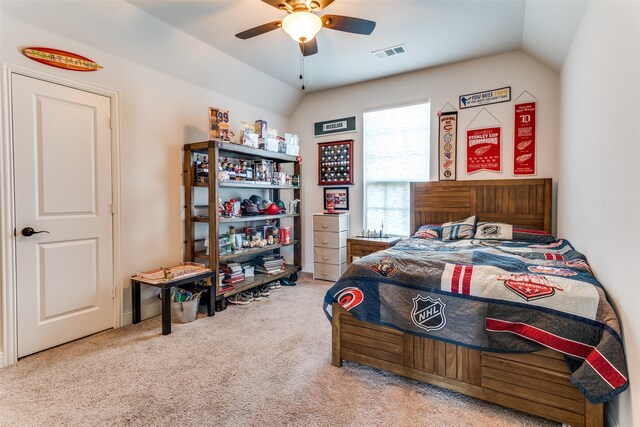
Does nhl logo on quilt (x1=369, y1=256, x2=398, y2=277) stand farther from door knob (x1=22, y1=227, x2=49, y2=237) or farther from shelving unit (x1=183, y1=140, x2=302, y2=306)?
door knob (x1=22, y1=227, x2=49, y2=237)

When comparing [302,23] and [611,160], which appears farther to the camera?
[302,23]

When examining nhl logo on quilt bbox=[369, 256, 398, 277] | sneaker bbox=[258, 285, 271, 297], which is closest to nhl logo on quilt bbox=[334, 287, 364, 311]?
nhl logo on quilt bbox=[369, 256, 398, 277]

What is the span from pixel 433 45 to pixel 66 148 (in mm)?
3666

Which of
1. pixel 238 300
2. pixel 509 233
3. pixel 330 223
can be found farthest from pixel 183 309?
pixel 509 233

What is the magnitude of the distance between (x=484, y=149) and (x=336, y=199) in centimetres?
210

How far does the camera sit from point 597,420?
1464mm

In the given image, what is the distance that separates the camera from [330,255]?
4.43 m

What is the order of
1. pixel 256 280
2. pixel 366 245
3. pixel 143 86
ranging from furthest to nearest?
pixel 366 245
pixel 256 280
pixel 143 86

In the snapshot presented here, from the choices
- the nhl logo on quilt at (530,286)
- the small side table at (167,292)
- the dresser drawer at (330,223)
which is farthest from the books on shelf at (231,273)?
the nhl logo on quilt at (530,286)

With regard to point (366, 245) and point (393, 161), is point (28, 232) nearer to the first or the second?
point (366, 245)

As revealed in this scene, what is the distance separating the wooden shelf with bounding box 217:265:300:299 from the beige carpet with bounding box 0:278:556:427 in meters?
0.68

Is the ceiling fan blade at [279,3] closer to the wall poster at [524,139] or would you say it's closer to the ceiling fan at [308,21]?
the ceiling fan at [308,21]

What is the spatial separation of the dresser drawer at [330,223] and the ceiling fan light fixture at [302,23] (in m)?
2.56

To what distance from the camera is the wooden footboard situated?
5.04ft
